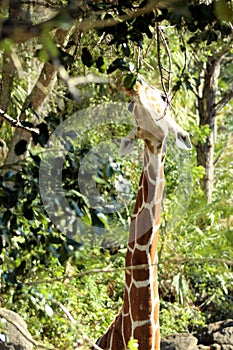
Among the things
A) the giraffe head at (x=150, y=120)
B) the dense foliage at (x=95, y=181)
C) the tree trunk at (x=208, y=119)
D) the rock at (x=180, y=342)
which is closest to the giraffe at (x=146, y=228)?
the giraffe head at (x=150, y=120)

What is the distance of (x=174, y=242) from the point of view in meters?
7.34

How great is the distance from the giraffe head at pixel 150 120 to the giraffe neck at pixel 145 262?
0.29 ft

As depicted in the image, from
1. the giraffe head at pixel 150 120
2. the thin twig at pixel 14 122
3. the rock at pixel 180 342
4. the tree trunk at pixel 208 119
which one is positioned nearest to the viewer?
the thin twig at pixel 14 122

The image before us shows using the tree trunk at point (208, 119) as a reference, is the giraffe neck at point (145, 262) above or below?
below

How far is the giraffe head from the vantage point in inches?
141

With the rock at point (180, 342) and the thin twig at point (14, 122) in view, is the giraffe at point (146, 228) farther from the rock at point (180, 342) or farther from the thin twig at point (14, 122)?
the thin twig at point (14, 122)

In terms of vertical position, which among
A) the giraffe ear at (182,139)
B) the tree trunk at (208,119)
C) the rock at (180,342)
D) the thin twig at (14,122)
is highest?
the tree trunk at (208,119)

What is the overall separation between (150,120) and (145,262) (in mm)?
686

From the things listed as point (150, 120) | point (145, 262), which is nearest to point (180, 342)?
point (145, 262)

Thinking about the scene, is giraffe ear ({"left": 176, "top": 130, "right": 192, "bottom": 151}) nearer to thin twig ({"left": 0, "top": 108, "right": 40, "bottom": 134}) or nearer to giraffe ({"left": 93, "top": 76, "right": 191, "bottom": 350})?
giraffe ({"left": 93, "top": 76, "right": 191, "bottom": 350})

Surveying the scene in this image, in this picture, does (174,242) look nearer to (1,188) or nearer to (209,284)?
(209,284)

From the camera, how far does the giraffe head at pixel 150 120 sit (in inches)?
141

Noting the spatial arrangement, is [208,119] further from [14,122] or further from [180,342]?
[14,122]

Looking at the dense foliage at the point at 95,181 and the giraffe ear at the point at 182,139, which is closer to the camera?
the dense foliage at the point at 95,181
